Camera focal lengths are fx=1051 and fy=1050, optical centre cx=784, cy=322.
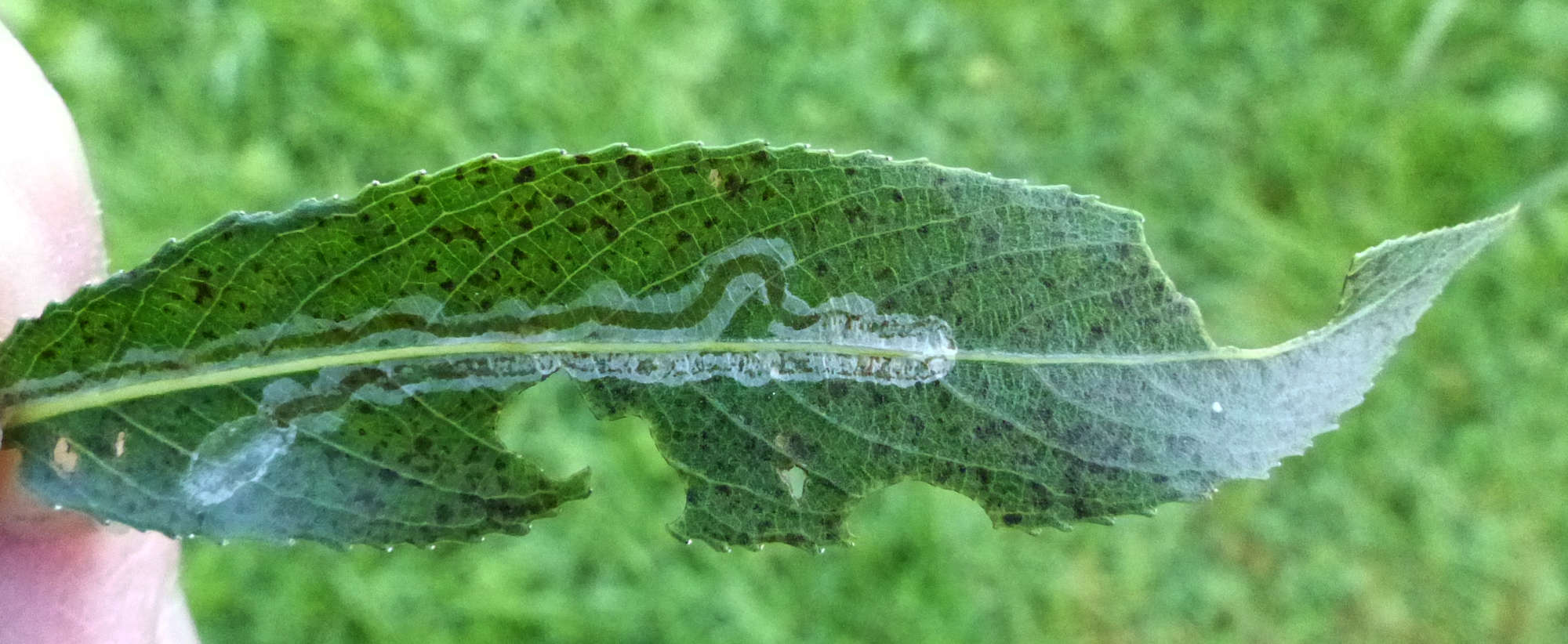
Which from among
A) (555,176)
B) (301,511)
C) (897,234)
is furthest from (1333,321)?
(301,511)

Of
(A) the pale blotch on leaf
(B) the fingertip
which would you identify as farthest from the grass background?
(A) the pale blotch on leaf

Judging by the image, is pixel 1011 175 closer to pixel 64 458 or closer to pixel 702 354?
pixel 702 354

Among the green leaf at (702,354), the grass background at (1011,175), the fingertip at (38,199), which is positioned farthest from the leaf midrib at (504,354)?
the grass background at (1011,175)

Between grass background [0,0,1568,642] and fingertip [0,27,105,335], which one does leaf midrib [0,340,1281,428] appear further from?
grass background [0,0,1568,642]

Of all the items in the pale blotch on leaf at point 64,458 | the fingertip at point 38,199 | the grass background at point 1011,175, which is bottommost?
the pale blotch on leaf at point 64,458

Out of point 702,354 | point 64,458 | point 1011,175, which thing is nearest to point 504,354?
point 702,354

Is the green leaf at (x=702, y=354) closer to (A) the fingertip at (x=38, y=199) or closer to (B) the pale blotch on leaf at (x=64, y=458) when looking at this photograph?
(B) the pale blotch on leaf at (x=64, y=458)
